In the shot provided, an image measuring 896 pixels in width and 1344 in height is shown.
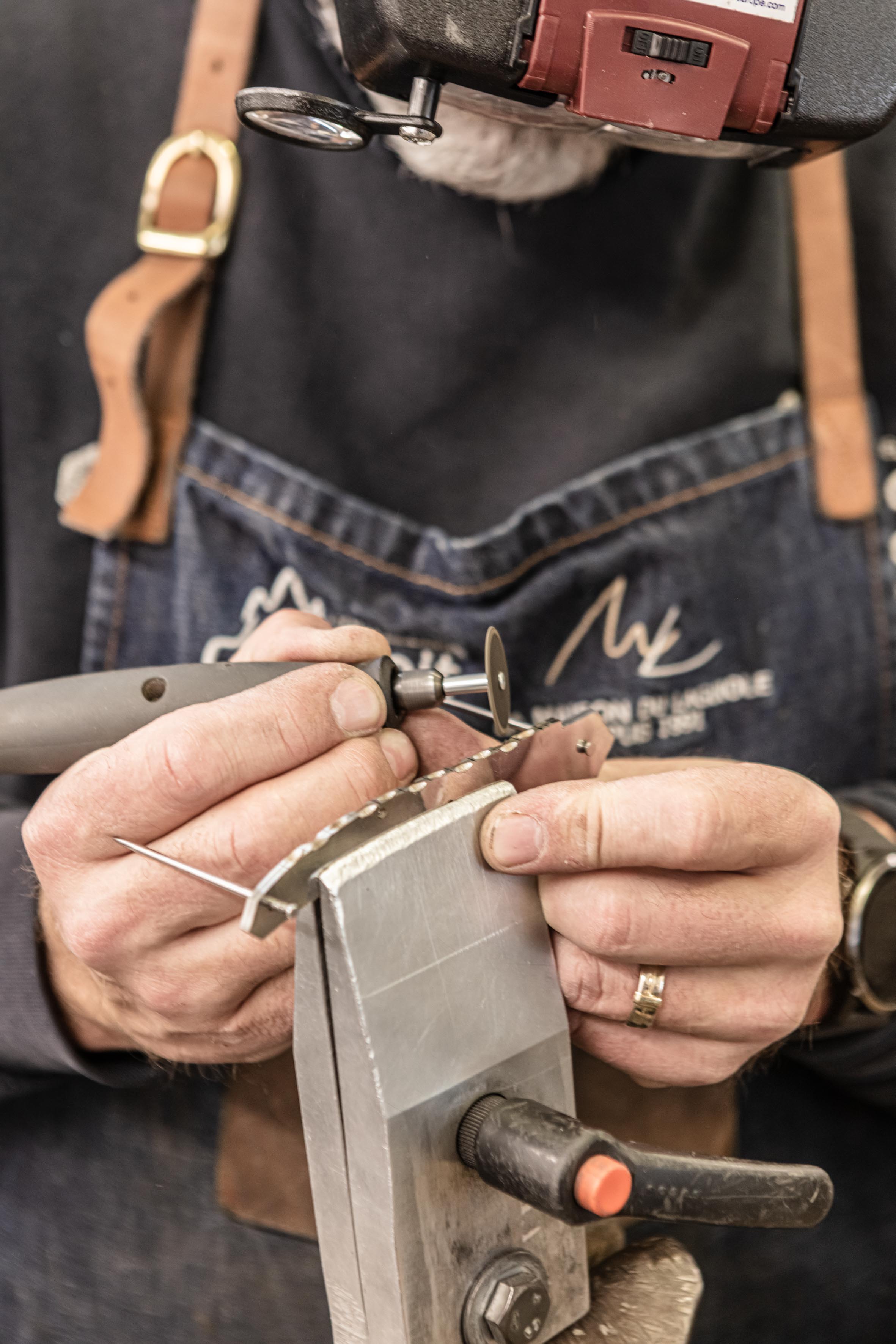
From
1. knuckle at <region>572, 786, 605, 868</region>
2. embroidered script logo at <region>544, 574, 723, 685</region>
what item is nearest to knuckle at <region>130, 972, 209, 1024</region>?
knuckle at <region>572, 786, 605, 868</region>

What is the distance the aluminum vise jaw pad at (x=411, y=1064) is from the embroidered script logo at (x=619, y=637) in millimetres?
435

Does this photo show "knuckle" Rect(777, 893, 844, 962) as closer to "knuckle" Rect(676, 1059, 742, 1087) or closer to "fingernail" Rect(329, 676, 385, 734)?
"knuckle" Rect(676, 1059, 742, 1087)

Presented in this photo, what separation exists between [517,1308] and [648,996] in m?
0.17

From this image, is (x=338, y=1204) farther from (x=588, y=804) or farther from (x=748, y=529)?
(x=748, y=529)

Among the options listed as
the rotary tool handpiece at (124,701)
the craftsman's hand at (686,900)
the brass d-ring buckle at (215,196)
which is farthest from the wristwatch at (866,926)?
the brass d-ring buckle at (215,196)

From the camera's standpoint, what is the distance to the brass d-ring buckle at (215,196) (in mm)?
871

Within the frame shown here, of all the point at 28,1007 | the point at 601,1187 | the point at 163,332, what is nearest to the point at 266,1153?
the point at 28,1007

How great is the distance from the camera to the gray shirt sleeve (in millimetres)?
709

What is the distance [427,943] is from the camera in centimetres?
46

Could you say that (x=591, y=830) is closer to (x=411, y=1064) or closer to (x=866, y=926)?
(x=411, y=1064)

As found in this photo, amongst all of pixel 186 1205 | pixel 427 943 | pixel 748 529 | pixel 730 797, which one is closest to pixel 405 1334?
pixel 427 943

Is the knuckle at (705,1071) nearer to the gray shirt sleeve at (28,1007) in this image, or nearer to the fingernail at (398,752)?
the fingernail at (398,752)

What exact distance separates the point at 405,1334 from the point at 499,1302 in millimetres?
42

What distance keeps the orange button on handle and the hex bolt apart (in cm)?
8
